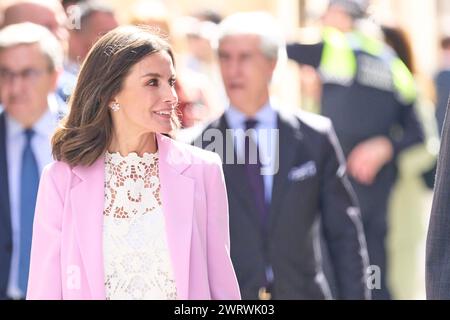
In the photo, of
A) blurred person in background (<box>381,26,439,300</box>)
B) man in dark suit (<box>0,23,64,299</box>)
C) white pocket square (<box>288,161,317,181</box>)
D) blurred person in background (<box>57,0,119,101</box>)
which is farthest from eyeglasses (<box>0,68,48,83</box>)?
blurred person in background (<box>381,26,439,300</box>)

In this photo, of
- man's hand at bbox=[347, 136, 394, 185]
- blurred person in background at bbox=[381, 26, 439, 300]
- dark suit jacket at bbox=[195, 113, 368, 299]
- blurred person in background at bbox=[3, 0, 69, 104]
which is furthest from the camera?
blurred person in background at bbox=[381, 26, 439, 300]

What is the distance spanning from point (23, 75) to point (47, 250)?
8.36 ft

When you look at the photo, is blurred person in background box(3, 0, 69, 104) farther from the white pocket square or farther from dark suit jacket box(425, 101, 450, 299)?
dark suit jacket box(425, 101, 450, 299)

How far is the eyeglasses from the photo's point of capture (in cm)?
702

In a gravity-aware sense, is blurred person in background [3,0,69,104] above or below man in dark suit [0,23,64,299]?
above

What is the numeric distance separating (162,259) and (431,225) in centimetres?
155

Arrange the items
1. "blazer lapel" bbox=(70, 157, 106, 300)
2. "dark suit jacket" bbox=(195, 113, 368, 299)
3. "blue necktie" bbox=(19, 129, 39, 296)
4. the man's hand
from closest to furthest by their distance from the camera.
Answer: "blazer lapel" bbox=(70, 157, 106, 300)
"dark suit jacket" bbox=(195, 113, 368, 299)
"blue necktie" bbox=(19, 129, 39, 296)
the man's hand

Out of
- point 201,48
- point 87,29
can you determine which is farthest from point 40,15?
point 201,48

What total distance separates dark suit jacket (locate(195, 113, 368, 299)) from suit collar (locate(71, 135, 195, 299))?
58.2 inches

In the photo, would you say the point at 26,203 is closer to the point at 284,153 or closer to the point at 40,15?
the point at 284,153

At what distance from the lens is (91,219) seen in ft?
15.5
